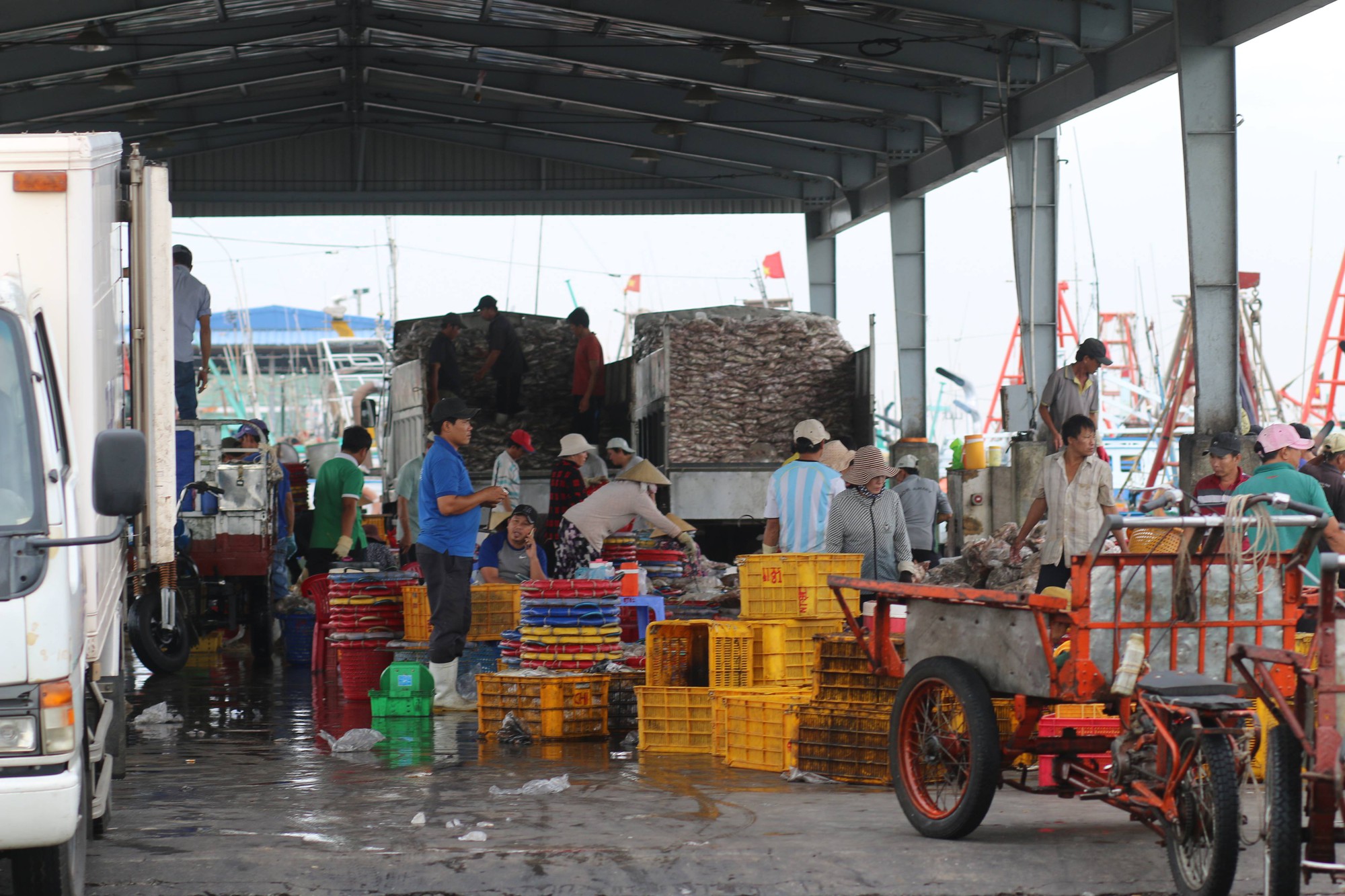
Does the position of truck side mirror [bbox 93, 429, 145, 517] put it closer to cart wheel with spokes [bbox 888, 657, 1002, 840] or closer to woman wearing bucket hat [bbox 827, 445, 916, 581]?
cart wheel with spokes [bbox 888, 657, 1002, 840]

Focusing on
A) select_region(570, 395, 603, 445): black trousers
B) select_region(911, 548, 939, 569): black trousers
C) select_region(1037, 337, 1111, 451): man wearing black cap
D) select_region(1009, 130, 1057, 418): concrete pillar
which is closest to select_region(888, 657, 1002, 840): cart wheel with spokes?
select_region(911, 548, 939, 569): black trousers

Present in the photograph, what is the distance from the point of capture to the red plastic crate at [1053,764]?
674 centimetres

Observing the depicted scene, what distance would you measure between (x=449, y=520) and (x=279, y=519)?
6.66 metres

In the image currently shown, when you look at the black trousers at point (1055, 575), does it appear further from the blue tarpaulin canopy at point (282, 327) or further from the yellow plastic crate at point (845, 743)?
the blue tarpaulin canopy at point (282, 327)

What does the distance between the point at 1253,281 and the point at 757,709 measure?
24.0 m

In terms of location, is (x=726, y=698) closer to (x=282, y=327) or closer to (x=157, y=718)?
(x=157, y=718)

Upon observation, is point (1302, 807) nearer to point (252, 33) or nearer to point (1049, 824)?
point (1049, 824)

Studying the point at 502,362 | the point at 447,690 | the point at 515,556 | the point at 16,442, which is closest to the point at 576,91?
the point at 502,362

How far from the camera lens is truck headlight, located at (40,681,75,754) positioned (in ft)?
16.1

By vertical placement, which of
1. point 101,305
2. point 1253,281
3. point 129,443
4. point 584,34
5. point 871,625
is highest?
point 584,34

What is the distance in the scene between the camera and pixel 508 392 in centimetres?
2064

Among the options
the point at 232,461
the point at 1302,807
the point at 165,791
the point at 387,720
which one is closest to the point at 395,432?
the point at 232,461

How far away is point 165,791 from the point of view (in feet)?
27.5

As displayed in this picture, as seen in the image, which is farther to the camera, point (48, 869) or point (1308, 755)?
point (1308, 755)
